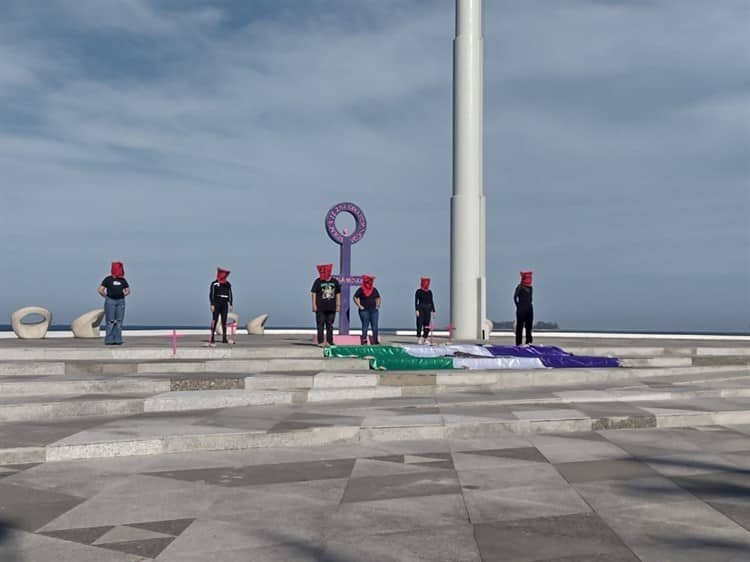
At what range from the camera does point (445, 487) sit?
6.52 metres

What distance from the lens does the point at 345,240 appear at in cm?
2592

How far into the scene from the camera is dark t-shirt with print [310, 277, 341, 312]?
1847 cm

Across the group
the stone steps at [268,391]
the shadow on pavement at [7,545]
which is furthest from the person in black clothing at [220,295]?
the shadow on pavement at [7,545]

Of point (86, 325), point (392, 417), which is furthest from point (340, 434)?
point (86, 325)

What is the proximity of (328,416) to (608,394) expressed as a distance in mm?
4887

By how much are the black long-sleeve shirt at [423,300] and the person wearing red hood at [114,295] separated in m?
9.01

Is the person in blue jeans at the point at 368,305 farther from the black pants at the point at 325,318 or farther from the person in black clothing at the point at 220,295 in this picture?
the person in black clothing at the point at 220,295

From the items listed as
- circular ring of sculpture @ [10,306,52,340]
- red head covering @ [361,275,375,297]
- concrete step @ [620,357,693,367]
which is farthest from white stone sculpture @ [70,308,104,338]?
concrete step @ [620,357,693,367]

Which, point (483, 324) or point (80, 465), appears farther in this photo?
point (483, 324)

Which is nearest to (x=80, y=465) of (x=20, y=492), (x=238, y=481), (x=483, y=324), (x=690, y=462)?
(x=20, y=492)

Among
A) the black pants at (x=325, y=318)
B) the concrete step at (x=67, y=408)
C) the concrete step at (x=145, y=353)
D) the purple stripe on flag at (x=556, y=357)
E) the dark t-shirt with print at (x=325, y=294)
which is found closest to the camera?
the concrete step at (x=67, y=408)

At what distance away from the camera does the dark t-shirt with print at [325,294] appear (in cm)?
1847

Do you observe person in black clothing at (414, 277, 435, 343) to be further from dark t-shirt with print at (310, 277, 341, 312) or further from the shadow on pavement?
the shadow on pavement

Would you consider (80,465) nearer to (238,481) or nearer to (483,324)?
(238,481)
